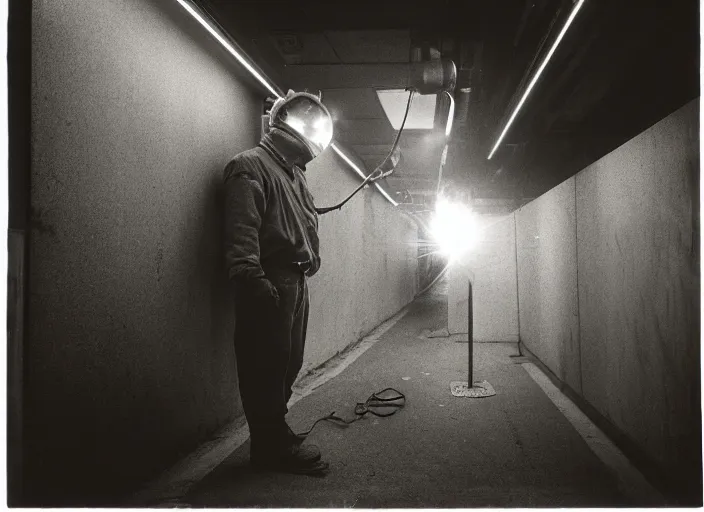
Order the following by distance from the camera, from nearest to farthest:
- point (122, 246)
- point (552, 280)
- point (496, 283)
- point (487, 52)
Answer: point (122, 246) < point (487, 52) < point (552, 280) < point (496, 283)

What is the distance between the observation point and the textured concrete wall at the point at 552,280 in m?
3.23

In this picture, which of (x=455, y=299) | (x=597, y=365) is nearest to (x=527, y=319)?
(x=455, y=299)

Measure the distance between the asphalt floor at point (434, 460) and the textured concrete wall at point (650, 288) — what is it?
0.34 m

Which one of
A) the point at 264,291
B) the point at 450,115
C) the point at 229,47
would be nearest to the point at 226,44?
the point at 229,47

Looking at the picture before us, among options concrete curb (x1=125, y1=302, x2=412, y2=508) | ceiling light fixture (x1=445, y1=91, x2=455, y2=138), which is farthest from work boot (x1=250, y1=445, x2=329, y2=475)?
ceiling light fixture (x1=445, y1=91, x2=455, y2=138)

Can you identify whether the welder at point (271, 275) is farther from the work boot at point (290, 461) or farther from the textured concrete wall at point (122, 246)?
the textured concrete wall at point (122, 246)

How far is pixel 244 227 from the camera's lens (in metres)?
2.13

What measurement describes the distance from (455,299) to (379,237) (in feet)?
7.71

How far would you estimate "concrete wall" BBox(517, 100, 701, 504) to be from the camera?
170 centimetres

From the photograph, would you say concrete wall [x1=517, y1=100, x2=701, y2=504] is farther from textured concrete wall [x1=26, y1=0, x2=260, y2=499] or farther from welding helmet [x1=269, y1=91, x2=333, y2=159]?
textured concrete wall [x1=26, y1=0, x2=260, y2=499]

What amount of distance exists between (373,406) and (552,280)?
1.95 metres

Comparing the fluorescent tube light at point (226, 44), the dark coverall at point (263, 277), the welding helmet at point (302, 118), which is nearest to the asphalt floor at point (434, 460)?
the dark coverall at point (263, 277)

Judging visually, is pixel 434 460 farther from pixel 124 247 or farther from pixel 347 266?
pixel 347 266

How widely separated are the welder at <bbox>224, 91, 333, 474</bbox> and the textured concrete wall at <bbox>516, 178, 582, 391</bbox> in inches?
80.2
